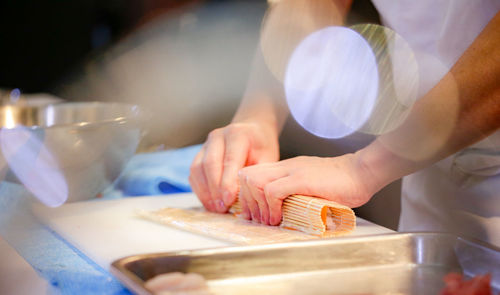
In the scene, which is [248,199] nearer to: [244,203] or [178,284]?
[244,203]

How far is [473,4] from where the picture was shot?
3.10 ft

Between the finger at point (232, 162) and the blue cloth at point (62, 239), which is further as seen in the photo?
the finger at point (232, 162)

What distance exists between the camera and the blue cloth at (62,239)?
0.66 metres

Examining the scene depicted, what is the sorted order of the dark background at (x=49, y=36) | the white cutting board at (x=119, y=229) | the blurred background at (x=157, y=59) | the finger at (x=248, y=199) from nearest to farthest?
the white cutting board at (x=119, y=229) < the finger at (x=248, y=199) < the blurred background at (x=157, y=59) < the dark background at (x=49, y=36)

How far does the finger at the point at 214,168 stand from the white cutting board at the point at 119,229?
11 cm

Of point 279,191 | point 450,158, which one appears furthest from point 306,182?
point 450,158

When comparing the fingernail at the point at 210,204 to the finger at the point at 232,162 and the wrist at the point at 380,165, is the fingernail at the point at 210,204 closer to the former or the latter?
the finger at the point at 232,162

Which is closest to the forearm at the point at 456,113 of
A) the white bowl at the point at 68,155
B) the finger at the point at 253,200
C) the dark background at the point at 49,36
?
the finger at the point at 253,200

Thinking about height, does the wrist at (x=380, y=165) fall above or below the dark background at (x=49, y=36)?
below

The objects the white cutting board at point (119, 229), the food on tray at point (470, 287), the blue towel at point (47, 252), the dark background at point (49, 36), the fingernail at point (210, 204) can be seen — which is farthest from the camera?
the dark background at point (49, 36)

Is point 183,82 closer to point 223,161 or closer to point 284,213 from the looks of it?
point 223,161

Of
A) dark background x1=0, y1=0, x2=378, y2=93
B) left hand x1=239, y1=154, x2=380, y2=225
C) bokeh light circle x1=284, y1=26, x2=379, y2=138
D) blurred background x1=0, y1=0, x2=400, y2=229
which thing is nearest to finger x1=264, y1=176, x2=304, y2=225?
left hand x1=239, y1=154, x2=380, y2=225

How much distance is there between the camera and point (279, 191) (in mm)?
896

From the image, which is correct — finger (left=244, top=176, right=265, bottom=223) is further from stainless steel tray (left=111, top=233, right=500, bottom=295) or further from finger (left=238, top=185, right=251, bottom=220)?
stainless steel tray (left=111, top=233, right=500, bottom=295)
